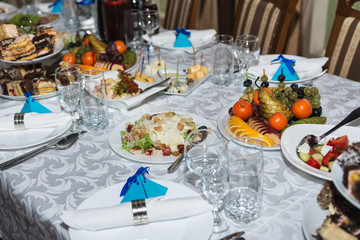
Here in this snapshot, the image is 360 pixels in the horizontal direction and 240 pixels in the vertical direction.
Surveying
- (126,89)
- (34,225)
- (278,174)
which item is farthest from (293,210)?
(126,89)

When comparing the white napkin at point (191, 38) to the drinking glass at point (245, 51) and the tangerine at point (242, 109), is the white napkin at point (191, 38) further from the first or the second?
the tangerine at point (242, 109)

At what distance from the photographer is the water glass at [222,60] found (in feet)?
5.53

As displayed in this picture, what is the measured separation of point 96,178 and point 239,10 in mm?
1724

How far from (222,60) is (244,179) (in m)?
0.87

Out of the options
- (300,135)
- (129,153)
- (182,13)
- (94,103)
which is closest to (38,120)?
(94,103)

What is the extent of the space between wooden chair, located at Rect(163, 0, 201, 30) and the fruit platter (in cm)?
151

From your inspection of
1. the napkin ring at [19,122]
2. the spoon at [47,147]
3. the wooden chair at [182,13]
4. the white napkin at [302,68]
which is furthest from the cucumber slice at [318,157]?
the wooden chair at [182,13]

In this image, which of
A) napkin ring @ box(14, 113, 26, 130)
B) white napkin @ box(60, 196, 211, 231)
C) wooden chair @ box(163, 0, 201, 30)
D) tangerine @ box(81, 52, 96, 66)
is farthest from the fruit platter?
wooden chair @ box(163, 0, 201, 30)

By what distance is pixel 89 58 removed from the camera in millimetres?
1914

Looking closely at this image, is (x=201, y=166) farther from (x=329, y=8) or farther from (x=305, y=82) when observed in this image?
(x=329, y=8)

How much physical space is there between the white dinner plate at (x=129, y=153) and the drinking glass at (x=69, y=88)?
173mm

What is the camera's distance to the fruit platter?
123 centimetres

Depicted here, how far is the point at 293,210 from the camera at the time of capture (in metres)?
0.97

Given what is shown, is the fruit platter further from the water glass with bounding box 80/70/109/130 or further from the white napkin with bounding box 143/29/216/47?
the white napkin with bounding box 143/29/216/47
